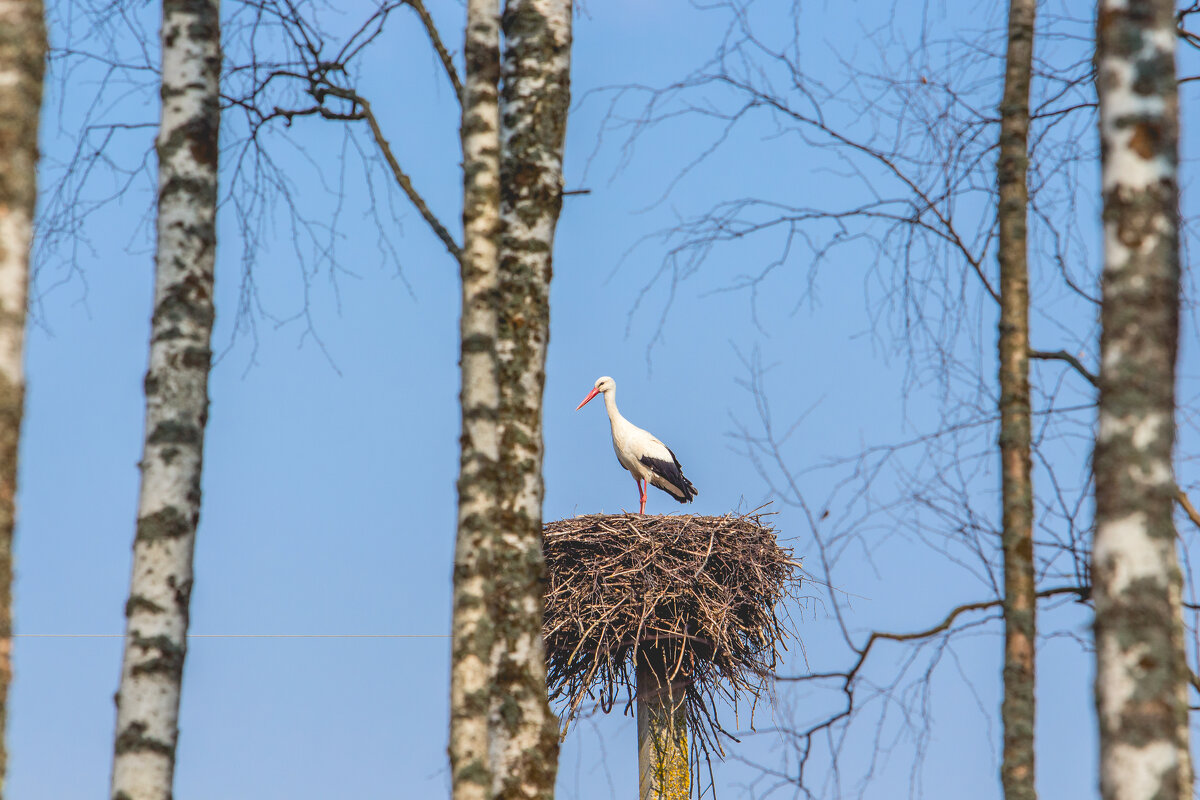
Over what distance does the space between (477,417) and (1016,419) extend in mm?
1995

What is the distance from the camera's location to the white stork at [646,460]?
1298 centimetres

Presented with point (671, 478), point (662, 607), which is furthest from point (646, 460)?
point (662, 607)

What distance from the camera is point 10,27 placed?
129 inches

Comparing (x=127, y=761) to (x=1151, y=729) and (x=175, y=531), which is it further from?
(x=1151, y=729)

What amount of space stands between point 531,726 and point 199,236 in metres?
2.14

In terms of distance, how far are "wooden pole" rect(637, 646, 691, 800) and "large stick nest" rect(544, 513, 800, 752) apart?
1.7 inches

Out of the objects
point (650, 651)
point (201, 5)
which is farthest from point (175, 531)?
point (650, 651)

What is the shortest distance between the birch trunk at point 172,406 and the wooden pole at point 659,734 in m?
5.29

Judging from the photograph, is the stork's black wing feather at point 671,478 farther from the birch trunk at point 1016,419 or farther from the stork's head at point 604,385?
the birch trunk at point 1016,419

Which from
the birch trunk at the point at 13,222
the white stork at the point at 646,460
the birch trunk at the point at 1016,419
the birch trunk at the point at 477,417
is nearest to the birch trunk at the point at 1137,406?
the birch trunk at the point at 1016,419

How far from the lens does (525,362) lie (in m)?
4.69

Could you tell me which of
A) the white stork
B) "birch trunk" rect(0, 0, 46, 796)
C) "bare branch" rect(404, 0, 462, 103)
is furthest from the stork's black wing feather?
"birch trunk" rect(0, 0, 46, 796)

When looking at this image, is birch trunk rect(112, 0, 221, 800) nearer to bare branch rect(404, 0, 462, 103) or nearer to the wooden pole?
bare branch rect(404, 0, 462, 103)

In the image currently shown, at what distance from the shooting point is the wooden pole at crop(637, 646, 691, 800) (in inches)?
346
